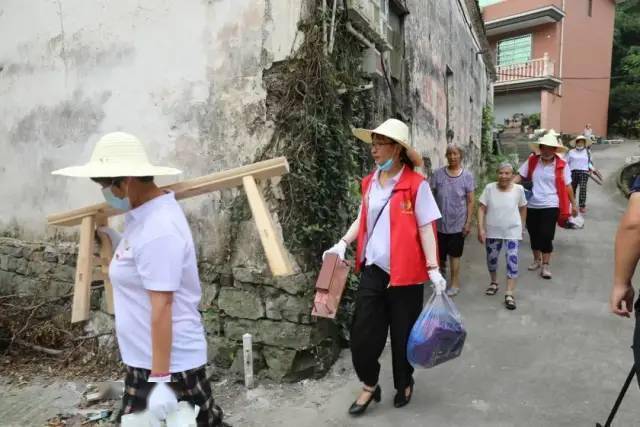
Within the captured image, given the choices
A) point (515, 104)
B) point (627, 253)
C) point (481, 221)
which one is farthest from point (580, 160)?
point (515, 104)

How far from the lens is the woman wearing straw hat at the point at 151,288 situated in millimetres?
1923

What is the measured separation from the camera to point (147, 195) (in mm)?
2139

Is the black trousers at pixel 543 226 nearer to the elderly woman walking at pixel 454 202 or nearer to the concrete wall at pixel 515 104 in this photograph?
the elderly woman walking at pixel 454 202

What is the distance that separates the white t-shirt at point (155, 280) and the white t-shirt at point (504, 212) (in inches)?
152

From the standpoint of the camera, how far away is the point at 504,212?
518cm

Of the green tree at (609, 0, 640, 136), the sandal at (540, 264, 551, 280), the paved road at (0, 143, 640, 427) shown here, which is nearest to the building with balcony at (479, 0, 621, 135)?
the green tree at (609, 0, 640, 136)

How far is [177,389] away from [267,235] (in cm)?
76

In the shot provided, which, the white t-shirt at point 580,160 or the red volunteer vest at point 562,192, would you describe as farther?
the white t-shirt at point 580,160

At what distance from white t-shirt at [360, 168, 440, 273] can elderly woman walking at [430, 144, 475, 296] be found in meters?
2.32

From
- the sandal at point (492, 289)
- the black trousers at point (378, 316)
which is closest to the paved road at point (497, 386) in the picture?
the sandal at point (492, 289)

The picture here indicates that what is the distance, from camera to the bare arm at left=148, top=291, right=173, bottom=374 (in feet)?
6.26

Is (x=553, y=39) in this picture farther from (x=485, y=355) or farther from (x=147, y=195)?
(x=147, y=195)

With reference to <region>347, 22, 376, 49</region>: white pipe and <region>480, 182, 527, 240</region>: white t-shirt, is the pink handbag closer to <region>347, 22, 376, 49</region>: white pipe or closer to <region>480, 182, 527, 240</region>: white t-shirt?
<region>347, 22, 376, 49</region>: white pipe

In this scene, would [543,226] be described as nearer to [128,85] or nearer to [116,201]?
[128,85]
